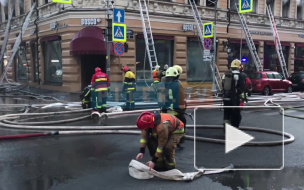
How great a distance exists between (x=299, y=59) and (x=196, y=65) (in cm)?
1227

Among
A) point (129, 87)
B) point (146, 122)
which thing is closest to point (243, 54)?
point (129, 87)

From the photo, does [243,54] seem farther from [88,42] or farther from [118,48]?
[118,48]

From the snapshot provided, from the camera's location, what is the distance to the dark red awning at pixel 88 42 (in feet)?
57.9

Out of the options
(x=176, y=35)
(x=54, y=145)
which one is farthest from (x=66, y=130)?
(x=176, y=35)

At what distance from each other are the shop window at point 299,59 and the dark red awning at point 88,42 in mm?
19403

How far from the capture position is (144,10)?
1933 cm

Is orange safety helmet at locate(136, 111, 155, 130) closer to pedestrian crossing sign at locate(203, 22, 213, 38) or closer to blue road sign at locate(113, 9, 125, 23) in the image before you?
blue road sign at locate(113, 9, 125, 23)

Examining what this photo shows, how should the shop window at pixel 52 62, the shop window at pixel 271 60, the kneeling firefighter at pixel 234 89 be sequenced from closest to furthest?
the kneeling firefighter at pixel 234 89 → the shop window at pixel 52 62 → the shop window at pixel 271 60

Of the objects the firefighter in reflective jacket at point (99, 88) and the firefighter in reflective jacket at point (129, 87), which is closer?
the firefighter in reflective jacket at point (99, 88)

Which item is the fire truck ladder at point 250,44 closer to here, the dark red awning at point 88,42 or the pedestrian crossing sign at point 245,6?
the pedestrian crossing sign at point 245,6

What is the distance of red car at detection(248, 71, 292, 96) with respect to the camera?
64.1 feet

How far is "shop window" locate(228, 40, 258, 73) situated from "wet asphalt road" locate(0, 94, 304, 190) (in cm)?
1710

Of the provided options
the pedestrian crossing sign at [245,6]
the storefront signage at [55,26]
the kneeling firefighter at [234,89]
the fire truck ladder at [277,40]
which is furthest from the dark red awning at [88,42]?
the fire truck ladder at [277,40]
